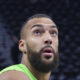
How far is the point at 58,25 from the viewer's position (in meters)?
4.48

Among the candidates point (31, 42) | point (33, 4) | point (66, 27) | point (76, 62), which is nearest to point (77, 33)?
point (66, 27)

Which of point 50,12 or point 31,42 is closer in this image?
point 31,42

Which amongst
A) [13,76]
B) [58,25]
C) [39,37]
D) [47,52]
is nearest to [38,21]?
[39,37]

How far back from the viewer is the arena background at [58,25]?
4.09m

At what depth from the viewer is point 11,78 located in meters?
1.26

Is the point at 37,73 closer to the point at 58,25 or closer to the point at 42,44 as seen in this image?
the point at 42,44

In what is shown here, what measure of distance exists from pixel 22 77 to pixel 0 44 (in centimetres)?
309

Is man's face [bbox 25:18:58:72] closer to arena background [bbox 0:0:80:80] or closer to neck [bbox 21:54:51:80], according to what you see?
neck [bbox 21:54:51:80]

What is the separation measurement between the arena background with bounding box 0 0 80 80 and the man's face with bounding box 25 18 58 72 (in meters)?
2.55

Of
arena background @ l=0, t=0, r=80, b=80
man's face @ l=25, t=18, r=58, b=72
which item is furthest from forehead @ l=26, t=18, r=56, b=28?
arena background @ l=0, t=0, r=80, b=80

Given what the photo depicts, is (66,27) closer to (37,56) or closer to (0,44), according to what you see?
(0,44)

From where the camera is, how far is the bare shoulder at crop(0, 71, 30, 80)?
1270mm

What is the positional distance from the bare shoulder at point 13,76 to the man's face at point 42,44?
0.14 m

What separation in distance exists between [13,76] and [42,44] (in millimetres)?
285
